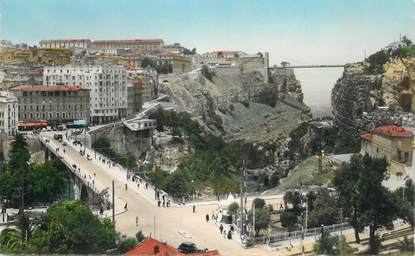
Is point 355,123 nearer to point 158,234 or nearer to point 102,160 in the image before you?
point 102,160

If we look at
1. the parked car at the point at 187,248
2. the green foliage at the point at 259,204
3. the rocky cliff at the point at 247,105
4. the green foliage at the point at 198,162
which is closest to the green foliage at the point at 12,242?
the parked car at the point at 187,248

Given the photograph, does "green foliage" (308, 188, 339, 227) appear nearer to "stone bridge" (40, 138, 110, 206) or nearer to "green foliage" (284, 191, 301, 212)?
"green foliage" (284, 191, 301, 212)

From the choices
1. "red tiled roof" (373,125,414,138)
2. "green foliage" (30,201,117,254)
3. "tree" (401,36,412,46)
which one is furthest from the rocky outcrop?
"green foliage" (30,201,117,254)

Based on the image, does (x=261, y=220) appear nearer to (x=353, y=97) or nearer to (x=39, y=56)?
(x=353, y=97)

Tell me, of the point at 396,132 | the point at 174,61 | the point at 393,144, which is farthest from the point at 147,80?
the point at 393,144

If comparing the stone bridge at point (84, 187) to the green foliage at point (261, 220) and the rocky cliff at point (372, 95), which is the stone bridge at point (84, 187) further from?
the rocky cliff at point (372, 95)
